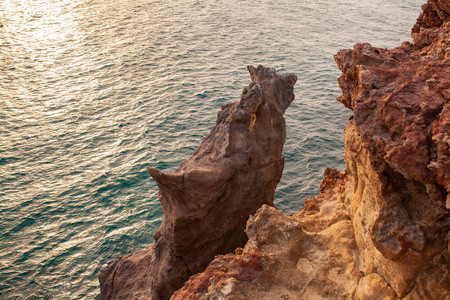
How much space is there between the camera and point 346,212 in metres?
6.93

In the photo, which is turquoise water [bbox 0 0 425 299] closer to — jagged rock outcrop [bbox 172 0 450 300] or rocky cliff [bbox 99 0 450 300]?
rocky cliff [bbox 99 0 450 300]

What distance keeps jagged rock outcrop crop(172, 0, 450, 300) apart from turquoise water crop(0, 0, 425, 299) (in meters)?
8.79

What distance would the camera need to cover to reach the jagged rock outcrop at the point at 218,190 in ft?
25.7

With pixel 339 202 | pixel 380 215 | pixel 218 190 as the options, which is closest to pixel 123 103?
pixel 218 190

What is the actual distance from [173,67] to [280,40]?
855 cm

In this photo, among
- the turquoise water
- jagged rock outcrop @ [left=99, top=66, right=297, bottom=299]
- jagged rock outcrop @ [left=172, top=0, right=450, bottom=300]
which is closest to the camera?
jagged rock outcrop @ [left=172, top=0, right=450, bottom=300]

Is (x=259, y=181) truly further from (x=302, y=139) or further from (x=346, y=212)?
(x=302, y=139)

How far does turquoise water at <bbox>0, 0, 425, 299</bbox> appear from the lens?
14.5 m

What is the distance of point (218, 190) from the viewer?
807 centimetres

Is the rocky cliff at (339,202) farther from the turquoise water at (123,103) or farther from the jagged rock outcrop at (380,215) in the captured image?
the turquoise water at (123,103)

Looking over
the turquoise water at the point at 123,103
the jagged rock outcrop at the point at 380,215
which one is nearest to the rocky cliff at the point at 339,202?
the jagged rock outcrop at the point at 380,215

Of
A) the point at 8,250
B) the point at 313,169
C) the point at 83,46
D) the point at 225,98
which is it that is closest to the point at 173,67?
the point at 225,98

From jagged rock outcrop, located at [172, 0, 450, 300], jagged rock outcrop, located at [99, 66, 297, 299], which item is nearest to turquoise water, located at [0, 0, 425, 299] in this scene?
jagged rock outcrop, located at [99, 66, 297, 299]

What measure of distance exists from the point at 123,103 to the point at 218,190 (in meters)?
15.4
